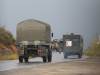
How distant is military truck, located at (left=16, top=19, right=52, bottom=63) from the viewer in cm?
1995

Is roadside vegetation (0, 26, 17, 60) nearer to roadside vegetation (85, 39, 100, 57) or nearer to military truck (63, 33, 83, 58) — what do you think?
military truck (63, 33, 83, 58)

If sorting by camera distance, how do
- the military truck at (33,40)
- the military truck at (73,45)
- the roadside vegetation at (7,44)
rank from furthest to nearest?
the military truck at (73,45)
the roadside vegetation at (7,44)
the military truck at (33,40)

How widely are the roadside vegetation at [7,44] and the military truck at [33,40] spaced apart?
2143mm

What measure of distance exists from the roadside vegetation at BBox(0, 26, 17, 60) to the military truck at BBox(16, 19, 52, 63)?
2.14 meters

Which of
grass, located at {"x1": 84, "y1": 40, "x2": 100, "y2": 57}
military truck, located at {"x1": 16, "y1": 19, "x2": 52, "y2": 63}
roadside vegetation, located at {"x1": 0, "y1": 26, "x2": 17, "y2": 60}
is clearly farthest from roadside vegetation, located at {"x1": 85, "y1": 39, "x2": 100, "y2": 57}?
roadside vegetation, located at {"x1": 0, "y1": 26, "x2": 17, "y2": 60}

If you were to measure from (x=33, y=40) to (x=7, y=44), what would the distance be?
691 centimetres

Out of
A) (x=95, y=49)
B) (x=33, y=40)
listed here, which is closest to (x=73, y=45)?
(x=95, y=49)

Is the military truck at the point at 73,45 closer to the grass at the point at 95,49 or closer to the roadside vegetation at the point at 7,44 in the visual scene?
the grass at the point at 95,49

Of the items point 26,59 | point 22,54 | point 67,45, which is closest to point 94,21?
point 22,54

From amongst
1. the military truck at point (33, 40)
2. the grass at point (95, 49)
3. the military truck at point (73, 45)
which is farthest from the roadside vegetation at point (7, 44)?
the grass at point (95, 49)

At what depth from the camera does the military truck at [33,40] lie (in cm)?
1995

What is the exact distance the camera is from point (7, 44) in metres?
27.2

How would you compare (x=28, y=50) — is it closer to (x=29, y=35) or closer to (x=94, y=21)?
(x=29, y=35)

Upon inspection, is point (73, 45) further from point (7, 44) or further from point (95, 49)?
point (7, 44)
